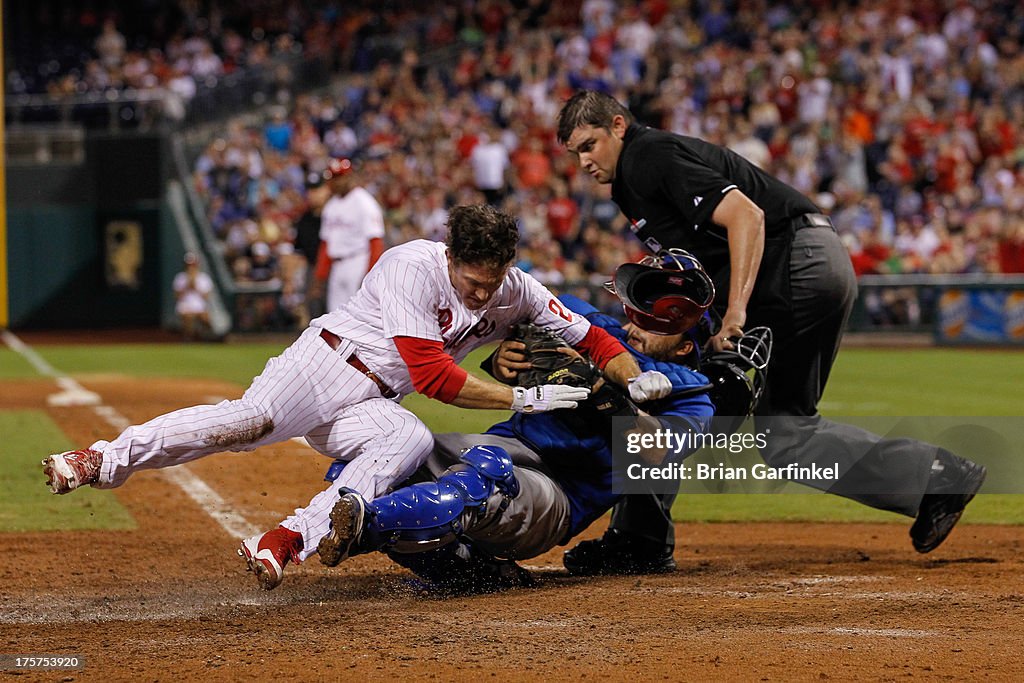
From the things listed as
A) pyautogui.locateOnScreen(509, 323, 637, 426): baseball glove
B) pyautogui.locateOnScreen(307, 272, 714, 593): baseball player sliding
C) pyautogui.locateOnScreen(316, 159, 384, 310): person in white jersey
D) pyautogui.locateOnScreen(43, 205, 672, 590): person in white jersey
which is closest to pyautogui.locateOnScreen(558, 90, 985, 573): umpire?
pyautogui.locateOnScreen(307, 272, 714, 593): baseball player sliding

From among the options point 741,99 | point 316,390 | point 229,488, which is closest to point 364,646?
point 316,390

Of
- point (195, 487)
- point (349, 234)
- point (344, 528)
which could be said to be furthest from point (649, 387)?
point (349, 234)

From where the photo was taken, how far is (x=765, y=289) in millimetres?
5633

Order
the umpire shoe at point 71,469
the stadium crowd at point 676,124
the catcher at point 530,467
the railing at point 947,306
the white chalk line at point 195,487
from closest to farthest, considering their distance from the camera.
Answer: the catcher at point 530,467 → the umpire shoe at point 71,469 → the white chalk line at point 195,487 → the railing at point 947,306 → the stadium crowd at point 676,124

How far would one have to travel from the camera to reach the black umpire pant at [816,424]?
5496 mm

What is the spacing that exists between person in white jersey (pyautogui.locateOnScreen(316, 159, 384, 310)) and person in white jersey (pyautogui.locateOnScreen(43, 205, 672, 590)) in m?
6.71

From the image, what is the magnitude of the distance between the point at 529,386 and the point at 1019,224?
45.5 feet

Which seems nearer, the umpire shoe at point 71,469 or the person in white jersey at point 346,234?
the umpire shoe at point 71,469

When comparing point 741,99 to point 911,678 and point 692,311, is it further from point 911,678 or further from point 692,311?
point 911,678

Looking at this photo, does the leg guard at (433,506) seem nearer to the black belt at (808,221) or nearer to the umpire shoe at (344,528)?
the umpire shoe at (344,528)

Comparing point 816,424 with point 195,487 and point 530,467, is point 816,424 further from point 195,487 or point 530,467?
point 195,487

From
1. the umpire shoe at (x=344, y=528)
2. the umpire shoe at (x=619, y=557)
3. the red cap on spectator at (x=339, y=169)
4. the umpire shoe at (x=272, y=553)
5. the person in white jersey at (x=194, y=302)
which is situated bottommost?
the person in white jersey at (x=194, y=302)

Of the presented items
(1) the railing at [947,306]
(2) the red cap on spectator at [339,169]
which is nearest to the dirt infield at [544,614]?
(2) the red cap on spectator at [339,169]

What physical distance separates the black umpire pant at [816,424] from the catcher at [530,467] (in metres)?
0.43
